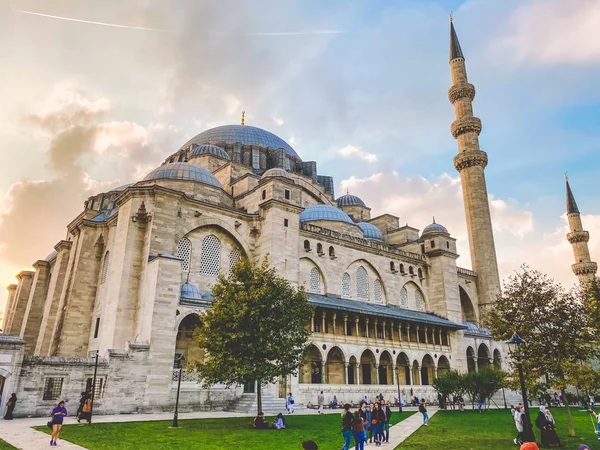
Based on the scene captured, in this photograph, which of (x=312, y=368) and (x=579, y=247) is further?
(x=579, y=247)

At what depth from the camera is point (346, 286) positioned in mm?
31469

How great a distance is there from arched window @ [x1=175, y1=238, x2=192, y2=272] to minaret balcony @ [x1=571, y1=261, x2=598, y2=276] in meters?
43.2

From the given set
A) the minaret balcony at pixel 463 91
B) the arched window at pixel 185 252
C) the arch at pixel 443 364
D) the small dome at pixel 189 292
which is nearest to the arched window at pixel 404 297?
the arch at pixel 443 364

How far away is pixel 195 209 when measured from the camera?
24516 mm

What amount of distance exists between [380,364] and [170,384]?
15.9 metres

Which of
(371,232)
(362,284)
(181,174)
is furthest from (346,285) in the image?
(181,174)

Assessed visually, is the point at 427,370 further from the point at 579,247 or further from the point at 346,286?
the point at 579,247

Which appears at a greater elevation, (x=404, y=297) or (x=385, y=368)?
(x=404, y=297)

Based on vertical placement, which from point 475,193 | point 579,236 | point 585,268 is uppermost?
point 475,193

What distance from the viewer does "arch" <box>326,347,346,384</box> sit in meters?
27.4

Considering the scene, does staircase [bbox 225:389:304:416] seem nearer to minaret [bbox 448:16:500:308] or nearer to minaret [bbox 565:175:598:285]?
minaret [bbox 448:16:500:308]

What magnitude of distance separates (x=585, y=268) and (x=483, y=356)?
1918 cm

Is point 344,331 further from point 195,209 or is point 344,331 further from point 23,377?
point 23,377

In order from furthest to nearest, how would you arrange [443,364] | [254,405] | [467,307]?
[467,307], [443,364], [254,405]
